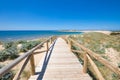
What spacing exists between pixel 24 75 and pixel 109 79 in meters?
4.04

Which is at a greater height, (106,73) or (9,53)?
(9,53)

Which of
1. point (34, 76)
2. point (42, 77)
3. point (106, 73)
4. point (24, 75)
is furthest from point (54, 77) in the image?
point (106, 73)

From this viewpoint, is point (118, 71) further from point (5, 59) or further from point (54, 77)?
point (5, 59)

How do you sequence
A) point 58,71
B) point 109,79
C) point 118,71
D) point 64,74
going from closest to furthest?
1. point 118,71
2. point 64,74
3. point 58,71
4. point 109,79

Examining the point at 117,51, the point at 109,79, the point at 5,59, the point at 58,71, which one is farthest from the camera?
the point at 117,51

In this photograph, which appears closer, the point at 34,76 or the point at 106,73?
the point at 34,76

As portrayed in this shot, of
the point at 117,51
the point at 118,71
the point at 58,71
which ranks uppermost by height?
the point at 118,71

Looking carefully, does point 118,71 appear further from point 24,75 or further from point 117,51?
point 117,51

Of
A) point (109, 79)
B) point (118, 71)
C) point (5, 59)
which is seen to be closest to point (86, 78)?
point (118, 71)

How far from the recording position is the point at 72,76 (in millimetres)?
4258

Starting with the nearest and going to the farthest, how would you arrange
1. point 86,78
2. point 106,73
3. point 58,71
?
1. point 86,78
2. point 58,71
3. point 106,73

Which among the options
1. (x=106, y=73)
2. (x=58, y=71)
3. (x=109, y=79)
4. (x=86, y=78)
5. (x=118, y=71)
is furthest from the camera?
(x=106, y=73)

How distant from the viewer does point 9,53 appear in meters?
7.97

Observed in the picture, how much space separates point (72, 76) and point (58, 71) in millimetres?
716
